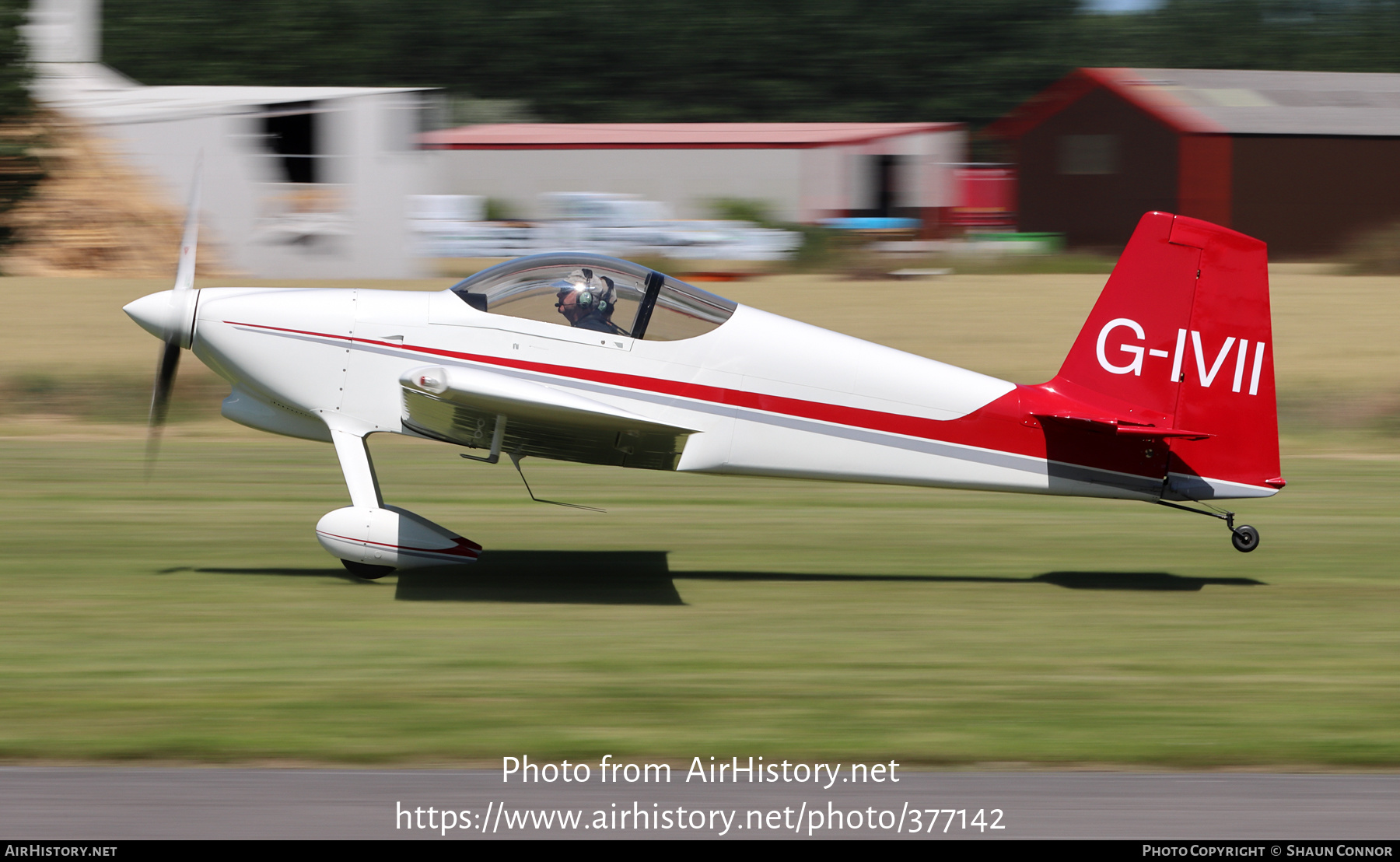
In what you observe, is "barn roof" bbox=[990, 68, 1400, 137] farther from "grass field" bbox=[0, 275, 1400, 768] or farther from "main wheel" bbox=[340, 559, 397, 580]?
"main wheel" bbox=[340, 559, 397, 580]

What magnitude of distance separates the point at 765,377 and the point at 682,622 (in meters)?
1.54

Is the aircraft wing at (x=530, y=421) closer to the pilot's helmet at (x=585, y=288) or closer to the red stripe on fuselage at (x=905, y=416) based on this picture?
the red stripe on fuselage at (x=905, y=416)

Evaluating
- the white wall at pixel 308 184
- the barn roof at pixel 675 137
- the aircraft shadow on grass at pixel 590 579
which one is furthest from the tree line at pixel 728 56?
the aircraft shadow on grass at pixel 590 579

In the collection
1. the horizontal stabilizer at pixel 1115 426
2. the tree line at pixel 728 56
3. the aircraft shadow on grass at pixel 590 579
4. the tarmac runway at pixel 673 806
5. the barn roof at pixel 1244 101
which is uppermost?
the tree line at pixel 728 56

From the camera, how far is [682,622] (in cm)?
764

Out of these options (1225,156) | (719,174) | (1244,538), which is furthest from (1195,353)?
(719,174)

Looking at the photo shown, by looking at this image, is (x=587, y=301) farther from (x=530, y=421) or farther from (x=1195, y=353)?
(x=1195, y=353)

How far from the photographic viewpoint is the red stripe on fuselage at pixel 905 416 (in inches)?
315

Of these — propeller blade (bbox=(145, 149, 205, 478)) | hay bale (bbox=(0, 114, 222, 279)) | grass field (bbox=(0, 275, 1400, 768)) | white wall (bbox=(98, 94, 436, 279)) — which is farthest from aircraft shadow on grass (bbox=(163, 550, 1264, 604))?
hay bale (bbox=(0, 114, 222, 279))

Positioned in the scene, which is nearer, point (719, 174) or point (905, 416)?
point (905, 416)

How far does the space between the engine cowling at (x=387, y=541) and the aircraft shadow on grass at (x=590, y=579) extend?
330mm

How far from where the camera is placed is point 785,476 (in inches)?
325

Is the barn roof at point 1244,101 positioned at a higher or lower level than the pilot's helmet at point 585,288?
higher

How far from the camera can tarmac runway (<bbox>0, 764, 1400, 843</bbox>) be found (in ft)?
15.7
